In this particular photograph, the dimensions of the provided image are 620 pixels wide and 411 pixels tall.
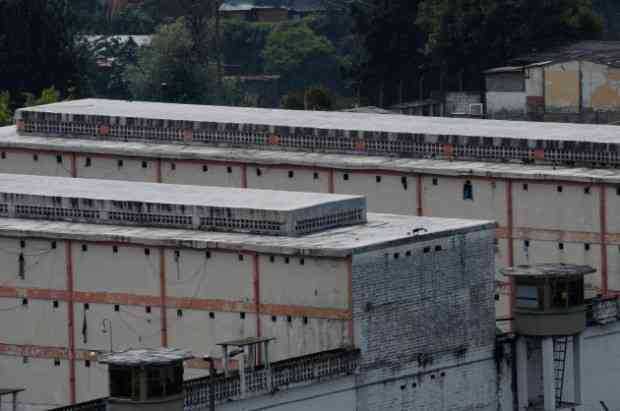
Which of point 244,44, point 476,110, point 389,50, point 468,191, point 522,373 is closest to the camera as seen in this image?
point 522,373

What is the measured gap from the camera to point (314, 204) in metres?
66.6

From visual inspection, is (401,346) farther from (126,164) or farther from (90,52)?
(90,52)

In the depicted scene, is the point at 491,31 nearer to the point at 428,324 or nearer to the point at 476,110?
the point at 476,110

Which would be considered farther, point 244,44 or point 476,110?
point 244,44

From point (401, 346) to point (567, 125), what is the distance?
19.2 m

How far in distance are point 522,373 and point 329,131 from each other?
1525 cm

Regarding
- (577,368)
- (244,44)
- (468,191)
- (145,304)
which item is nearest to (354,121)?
(468,191)

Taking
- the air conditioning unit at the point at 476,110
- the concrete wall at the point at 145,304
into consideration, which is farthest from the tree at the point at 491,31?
the concrete wall at the point at 145,304

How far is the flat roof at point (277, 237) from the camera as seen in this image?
64.1m

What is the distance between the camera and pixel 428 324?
65688 millimetres

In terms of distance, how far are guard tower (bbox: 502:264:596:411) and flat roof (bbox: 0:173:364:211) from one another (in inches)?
185

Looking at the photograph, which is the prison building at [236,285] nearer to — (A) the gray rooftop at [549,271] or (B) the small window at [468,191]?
(A) the gray rooftop at [549,271]

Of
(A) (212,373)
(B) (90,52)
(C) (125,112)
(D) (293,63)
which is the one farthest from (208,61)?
(A) (212,373)

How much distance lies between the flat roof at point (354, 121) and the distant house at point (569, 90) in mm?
25846
